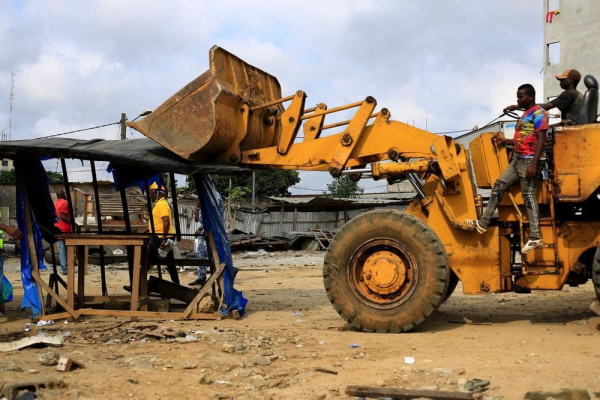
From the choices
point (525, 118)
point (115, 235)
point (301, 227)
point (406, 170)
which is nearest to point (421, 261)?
point (406, 170)

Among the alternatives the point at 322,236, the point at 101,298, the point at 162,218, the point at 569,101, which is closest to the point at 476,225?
the point at 569,101

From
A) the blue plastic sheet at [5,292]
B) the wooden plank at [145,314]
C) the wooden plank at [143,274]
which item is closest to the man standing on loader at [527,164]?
the wooden plank at [145,314]

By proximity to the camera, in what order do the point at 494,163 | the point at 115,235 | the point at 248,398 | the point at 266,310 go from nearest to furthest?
1. the point at 248,398
2. the point at 494,163
3. the point at 115,235
4. the point at 266,310

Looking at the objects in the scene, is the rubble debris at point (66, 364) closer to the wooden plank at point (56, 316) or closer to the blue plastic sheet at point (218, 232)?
the wooden plank at point (56, 316)

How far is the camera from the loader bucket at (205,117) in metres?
7.50

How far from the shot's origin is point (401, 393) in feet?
15.1

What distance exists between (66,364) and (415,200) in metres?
4.19

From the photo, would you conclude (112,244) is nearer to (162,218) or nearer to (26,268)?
(26,268)

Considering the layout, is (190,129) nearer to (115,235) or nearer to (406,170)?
(115,235)

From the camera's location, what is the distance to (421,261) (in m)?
6.90

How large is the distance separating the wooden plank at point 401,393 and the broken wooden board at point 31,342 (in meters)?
3.28

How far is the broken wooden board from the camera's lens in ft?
20.4

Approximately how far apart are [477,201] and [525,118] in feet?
3.45

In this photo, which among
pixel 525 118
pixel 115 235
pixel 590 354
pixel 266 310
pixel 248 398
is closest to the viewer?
pixel 248 398
